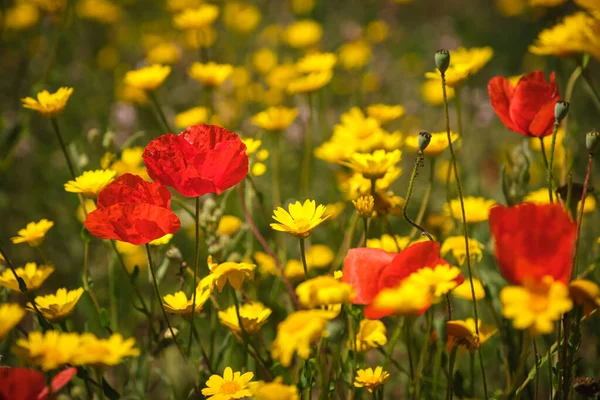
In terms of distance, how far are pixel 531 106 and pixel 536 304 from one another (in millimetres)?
418

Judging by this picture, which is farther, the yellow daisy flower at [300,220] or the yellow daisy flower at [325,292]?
the yellow daisy flower at [300,220]

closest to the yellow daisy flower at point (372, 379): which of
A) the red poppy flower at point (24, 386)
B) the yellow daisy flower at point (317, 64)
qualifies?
the red poppy flower at point (24, 386)

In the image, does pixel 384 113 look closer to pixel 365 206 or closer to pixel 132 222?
pixel 365 206

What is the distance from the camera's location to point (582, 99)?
8.36 feet

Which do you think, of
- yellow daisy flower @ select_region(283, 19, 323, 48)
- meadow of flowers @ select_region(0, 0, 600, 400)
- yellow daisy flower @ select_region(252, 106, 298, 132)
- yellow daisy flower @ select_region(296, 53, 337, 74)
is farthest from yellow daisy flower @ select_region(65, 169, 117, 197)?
yellow daisy flower @ select_region(283, 19, 323, 48)

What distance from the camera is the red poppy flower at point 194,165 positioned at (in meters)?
0.83

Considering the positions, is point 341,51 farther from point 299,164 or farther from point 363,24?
point 363,24

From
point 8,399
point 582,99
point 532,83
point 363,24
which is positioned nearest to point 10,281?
point 8,399

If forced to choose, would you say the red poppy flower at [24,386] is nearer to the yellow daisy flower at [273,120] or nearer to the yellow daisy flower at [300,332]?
the yellow daisy flower at [300,332]

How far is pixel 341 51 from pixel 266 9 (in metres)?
1.77

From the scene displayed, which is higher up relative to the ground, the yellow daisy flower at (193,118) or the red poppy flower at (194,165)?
the red poppy flower at (194,165)

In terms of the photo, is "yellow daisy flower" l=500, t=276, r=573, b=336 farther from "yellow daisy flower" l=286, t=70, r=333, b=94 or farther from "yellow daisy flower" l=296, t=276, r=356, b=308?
"yellow daisy flower" l=286, t=70, r=333, b=94

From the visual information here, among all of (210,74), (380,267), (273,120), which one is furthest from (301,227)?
(210,74)

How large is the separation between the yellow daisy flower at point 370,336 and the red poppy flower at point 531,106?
0.37m
